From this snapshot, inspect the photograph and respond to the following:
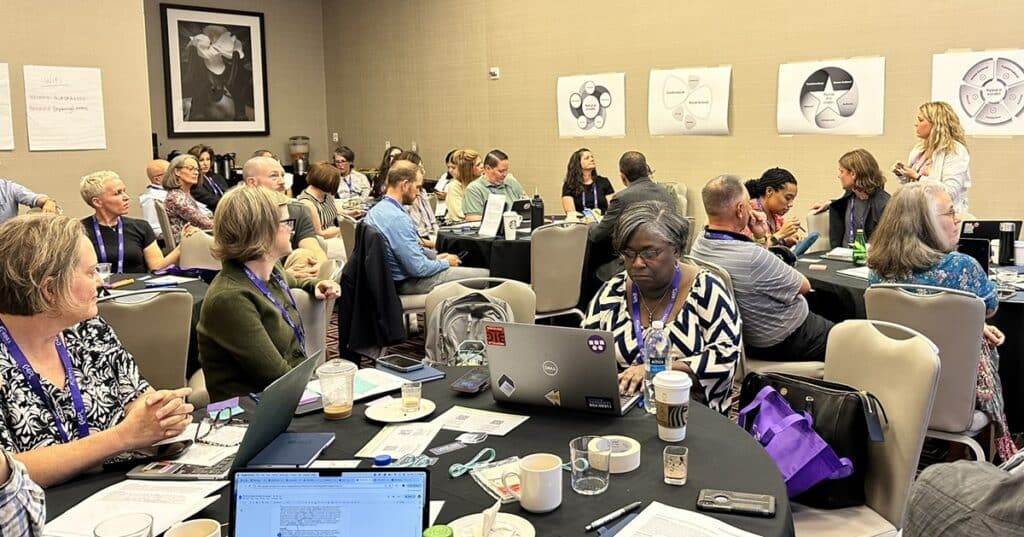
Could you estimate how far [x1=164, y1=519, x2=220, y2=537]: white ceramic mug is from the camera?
150cm

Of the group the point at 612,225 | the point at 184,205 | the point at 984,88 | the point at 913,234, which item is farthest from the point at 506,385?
the point at 984,88

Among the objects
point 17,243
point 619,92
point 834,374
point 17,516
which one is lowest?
point 834,374

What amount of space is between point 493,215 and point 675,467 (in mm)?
4554

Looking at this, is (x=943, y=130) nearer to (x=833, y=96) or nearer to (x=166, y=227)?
(x=833, y=96)

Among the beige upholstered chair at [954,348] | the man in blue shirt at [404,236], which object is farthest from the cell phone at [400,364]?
the man in blue shirt at [404,236]

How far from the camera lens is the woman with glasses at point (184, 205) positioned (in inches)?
262

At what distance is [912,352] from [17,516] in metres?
2.16

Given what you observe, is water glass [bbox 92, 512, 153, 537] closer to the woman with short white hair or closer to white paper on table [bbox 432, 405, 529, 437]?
white paper on table [bbox 432, 405, 529, 437]

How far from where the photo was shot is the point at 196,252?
16.8ft

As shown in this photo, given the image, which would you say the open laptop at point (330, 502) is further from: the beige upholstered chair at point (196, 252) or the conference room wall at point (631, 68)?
the conference room wall at point (631, 68)

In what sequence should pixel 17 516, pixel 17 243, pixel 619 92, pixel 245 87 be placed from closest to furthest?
pixel 17 516 < pixel 17 243 < pixel 619 92 < pixel 245 87

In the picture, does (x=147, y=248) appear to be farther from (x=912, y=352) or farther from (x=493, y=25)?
(x=493, y=25)

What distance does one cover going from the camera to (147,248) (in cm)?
523

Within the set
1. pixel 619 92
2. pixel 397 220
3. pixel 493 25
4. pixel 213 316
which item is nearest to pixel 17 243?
pixel 213 316
